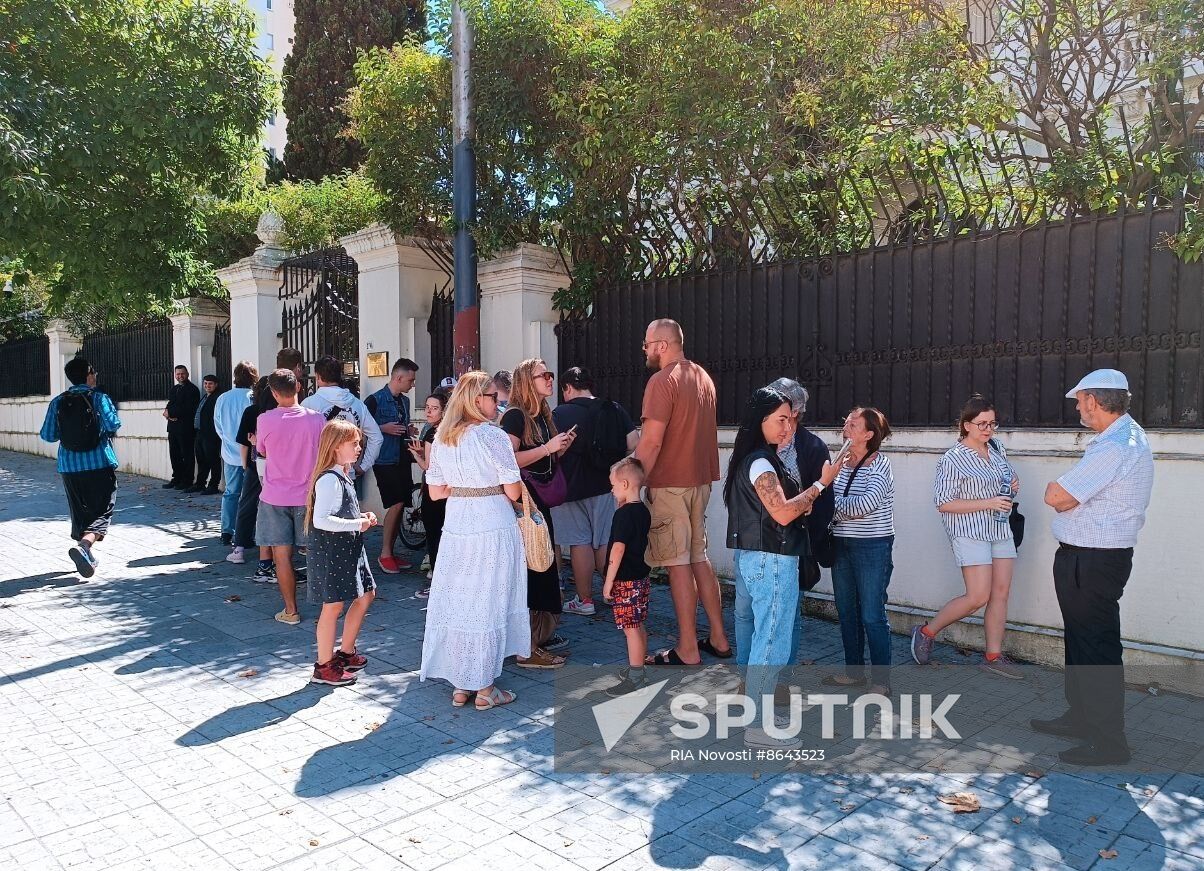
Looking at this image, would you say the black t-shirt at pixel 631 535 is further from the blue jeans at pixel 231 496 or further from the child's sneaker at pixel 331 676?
the blue jeans at pixel 231 496

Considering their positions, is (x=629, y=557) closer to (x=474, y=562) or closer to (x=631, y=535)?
(x=631, y=535)

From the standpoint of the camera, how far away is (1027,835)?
3.47 meters

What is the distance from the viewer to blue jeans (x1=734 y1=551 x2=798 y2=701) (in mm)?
4316

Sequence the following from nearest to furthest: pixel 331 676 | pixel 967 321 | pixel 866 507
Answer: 1. pixel 866 507
2. pixel 331 676
3. pixel 967 321

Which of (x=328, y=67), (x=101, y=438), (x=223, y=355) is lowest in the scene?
(x=101, y=438)

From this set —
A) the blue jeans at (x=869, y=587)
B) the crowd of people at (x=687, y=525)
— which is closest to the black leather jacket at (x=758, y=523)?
the crowd of people at (x=687, y=525)

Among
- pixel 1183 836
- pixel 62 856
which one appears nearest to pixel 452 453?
pixel 62 856

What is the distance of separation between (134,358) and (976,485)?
49.8 ft

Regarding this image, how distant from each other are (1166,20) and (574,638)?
548cm

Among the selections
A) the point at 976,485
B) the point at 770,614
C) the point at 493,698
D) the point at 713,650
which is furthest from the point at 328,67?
the point at 770,614

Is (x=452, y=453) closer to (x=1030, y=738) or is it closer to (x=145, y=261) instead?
(x=1030, y=738)

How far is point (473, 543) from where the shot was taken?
15.6 ft

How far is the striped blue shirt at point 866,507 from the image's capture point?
4871mm

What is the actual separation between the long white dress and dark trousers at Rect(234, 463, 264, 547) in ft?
13.4
